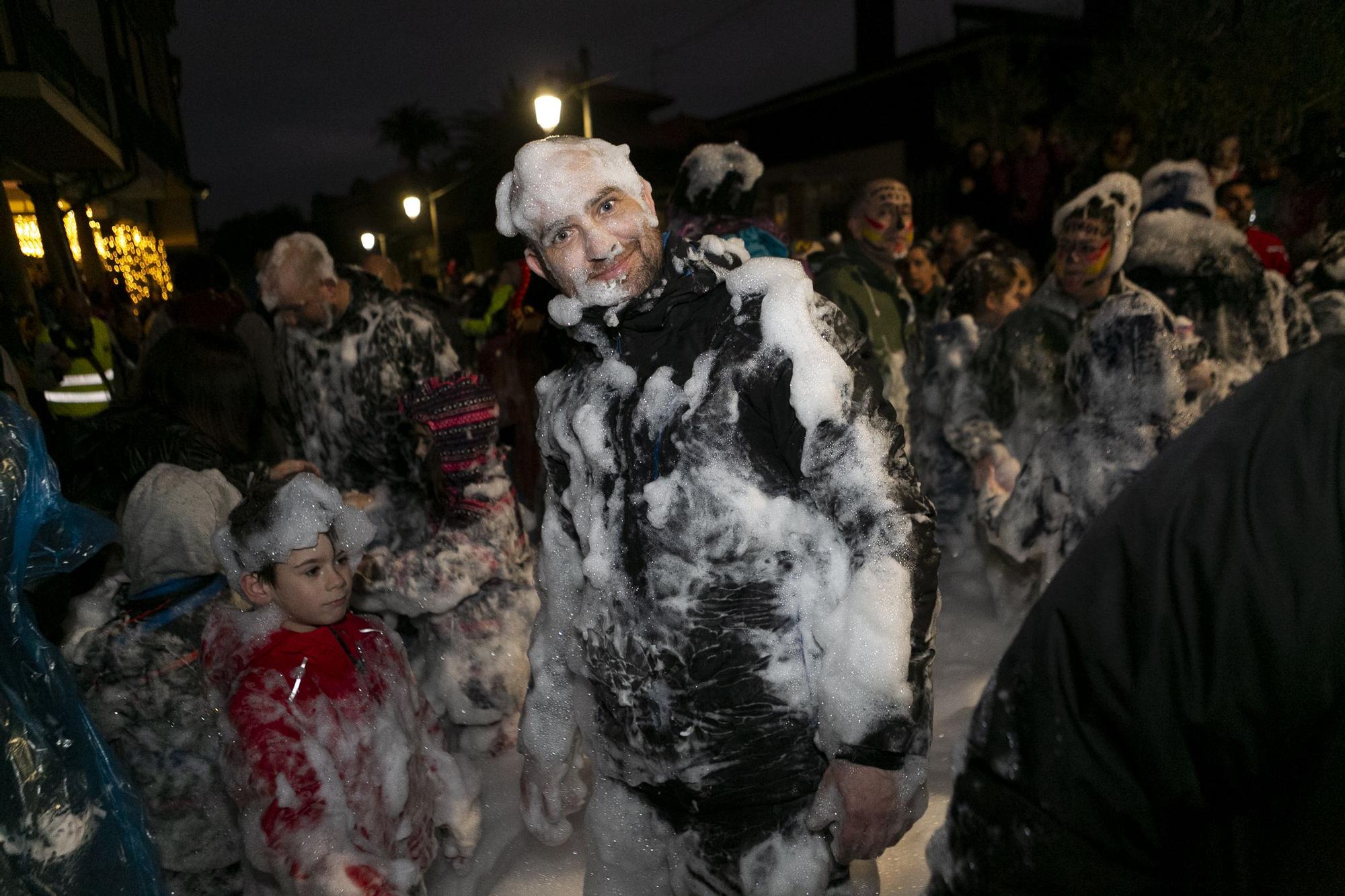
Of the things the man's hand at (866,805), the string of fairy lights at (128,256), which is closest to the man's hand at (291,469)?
the man's hand at (866,805)

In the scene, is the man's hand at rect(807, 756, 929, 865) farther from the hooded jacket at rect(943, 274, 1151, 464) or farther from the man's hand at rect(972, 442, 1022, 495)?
the hooded jacket at rect(943, 274, 1151, 464)

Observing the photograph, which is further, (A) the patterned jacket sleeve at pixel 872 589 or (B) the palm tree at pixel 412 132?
(B) the palm tree at pixel 412 132

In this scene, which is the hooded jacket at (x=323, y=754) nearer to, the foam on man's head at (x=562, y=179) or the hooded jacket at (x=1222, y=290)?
the foam on man's head at (x=562, y=179)

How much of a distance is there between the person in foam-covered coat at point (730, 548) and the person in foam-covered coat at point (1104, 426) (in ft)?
4.32

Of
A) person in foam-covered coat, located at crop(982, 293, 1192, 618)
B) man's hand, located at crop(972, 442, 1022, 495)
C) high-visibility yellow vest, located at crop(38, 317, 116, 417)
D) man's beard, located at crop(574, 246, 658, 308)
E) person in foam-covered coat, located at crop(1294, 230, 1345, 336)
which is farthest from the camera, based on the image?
high-visibility yellow vest, located at crop(38, 317, 116, 417)

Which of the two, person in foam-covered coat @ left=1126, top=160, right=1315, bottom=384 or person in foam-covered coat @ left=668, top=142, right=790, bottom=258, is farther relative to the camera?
person in foam-covered coat @ left=668, top=142, right=790, bottom=258

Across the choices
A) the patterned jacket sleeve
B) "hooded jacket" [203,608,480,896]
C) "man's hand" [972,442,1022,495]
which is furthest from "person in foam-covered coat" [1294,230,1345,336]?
"hooded jacket" [203,608,480,896]

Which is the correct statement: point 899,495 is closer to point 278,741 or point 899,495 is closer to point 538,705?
point 538,705

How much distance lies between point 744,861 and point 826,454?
94cm

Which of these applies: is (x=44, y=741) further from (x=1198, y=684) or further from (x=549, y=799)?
(x=1198, y=684)

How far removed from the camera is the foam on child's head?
2.14m

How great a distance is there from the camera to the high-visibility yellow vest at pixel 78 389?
5.72 metres

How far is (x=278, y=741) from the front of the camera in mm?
1998

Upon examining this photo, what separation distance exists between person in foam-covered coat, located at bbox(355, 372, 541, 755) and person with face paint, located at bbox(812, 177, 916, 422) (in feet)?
6.42
